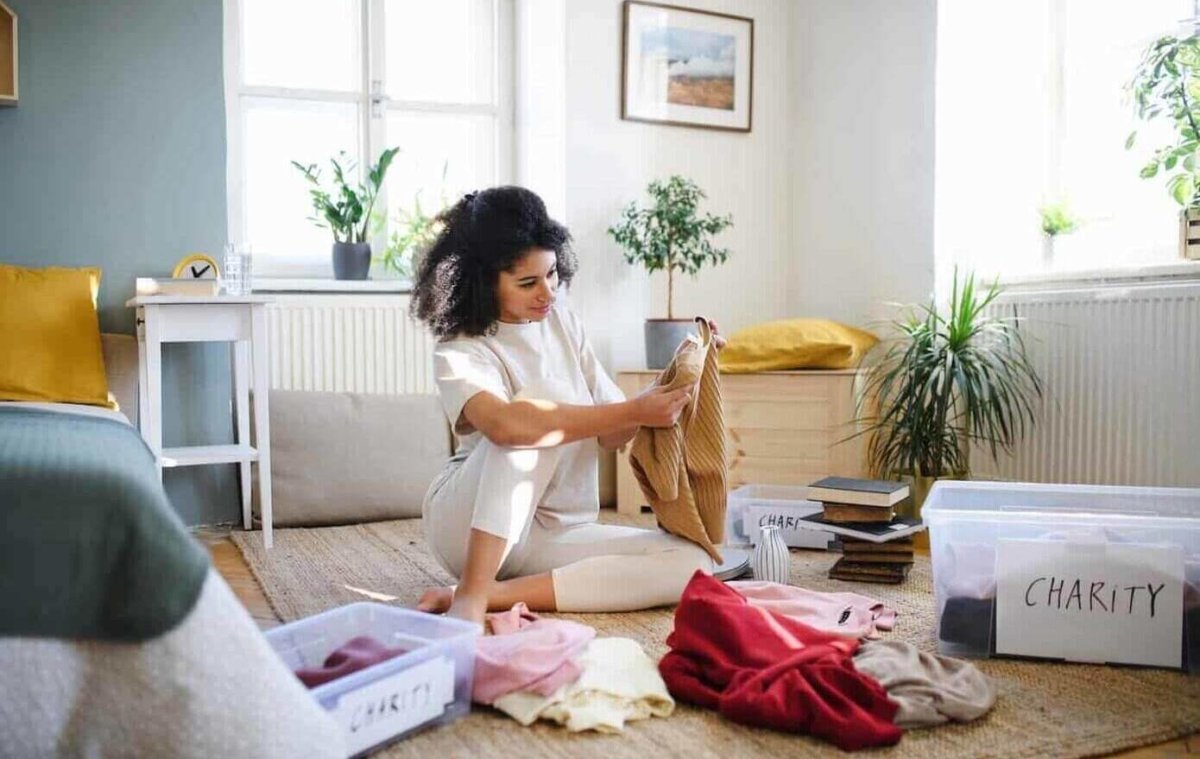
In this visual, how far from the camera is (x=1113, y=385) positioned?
Answer: 302 centimetres

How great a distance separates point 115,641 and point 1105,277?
2.82 metres

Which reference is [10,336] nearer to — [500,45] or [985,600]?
[500,45]

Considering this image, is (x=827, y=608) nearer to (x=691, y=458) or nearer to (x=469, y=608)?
(x=691, y=458)

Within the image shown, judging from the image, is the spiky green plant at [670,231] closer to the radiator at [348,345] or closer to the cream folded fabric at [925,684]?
the radiator at [348,345]

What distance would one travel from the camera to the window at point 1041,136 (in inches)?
126

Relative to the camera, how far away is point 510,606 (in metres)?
2.16

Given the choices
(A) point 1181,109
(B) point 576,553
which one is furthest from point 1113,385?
(B) point 576,553

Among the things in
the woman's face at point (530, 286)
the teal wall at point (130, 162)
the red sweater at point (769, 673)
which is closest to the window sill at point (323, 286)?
the teal wall at point (130, 162)

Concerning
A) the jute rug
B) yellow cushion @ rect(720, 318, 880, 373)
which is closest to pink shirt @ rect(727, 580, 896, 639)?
the jute rug

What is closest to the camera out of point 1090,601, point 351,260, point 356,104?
point 1090,601

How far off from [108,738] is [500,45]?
3.40 meters

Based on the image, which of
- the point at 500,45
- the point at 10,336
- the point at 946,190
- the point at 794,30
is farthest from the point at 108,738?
the point at 794,30

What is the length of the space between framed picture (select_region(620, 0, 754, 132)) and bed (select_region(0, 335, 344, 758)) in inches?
118

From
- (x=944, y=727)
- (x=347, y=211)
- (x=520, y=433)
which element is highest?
(x=347, y=211)
